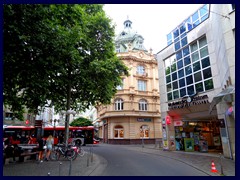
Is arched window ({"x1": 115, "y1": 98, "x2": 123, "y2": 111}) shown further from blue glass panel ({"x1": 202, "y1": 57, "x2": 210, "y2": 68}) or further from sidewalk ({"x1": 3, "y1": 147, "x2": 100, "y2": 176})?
sidewalk ({"x1": 3, "y1": 147, "x2": 100, "y2": 176})

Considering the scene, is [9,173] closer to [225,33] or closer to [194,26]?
[225,33]

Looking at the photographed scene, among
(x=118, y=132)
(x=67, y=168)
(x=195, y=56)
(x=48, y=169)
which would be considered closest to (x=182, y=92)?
(x=195, y=56)

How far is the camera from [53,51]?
9320 mm

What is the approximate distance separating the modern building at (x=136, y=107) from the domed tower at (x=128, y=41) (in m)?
3.78

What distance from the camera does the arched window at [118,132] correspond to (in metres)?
32.1

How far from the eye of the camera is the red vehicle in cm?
2391

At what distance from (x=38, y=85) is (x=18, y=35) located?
336 cm

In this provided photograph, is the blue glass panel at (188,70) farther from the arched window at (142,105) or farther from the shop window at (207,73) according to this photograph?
the arched window at (142,105)

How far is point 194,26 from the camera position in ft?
59.8

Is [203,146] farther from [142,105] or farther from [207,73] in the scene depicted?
[142,105]

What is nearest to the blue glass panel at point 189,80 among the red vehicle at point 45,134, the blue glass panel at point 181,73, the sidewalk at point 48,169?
the blue glass panel at point 181,73

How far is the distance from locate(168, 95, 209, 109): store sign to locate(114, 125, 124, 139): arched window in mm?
14833

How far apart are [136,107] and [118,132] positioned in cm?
538
